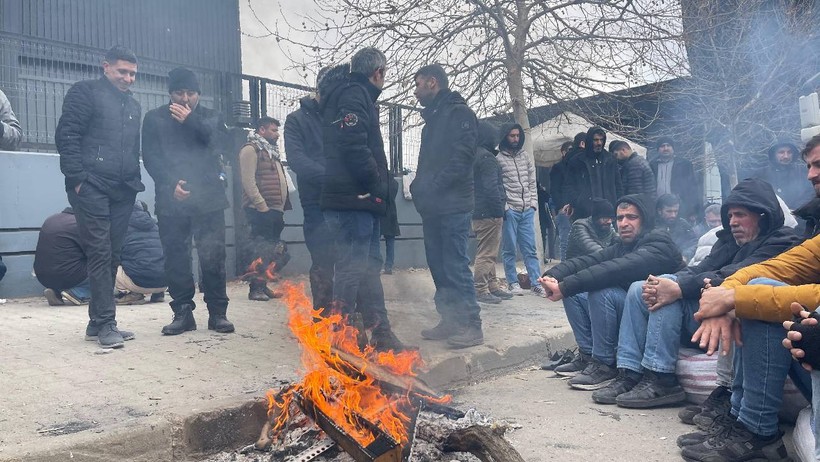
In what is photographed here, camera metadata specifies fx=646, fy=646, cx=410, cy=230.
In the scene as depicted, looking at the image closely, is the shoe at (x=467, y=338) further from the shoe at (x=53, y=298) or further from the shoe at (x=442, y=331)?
the shoe at (x=53, y=298)

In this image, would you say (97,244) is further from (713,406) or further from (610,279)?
(713,406)

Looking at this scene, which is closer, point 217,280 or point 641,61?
point 217,280

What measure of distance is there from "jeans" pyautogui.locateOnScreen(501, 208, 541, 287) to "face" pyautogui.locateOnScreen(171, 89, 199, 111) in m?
4.28

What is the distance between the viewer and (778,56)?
11.1 meters

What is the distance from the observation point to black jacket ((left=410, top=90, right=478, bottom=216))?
5547 millimetres

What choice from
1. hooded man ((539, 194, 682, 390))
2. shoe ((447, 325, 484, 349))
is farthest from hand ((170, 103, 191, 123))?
hooded man ((539, 194, 682, 390))

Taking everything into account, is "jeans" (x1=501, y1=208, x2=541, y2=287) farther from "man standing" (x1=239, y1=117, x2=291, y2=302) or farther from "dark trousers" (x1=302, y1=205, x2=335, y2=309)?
"dark trousers" (x1=302, y1=205, x2=335, y2=309)

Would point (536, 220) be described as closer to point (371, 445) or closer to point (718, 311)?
point (718, 311)

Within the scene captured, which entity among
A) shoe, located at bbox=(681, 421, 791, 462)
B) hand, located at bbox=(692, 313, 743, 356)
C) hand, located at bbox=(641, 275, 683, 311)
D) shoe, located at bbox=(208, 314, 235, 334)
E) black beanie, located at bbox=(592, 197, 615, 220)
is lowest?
shoe, located at bbox=(681, 421, 791, 462)

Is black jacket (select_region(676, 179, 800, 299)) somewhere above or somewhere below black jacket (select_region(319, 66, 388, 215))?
below

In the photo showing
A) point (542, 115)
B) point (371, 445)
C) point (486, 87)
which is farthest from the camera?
point (542, 115)

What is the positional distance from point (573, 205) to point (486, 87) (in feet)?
7.27

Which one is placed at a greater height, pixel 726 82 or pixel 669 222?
pixel 726 82

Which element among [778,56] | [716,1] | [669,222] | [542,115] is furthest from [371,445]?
[778,56]
